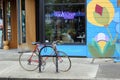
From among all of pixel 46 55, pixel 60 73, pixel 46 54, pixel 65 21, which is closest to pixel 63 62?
pixel 60 73

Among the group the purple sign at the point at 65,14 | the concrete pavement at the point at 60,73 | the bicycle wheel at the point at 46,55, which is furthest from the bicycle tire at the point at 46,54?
the purple sign at the point at 65,14

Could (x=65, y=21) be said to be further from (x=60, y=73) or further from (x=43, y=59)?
(x=60, y=73)

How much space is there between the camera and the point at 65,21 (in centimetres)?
1447

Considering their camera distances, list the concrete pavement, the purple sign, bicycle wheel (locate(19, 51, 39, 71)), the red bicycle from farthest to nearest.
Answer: the purple sign → bicycle wheel (locate(19, 51, 39, 71)) → the red bicycle → the concrete pavement

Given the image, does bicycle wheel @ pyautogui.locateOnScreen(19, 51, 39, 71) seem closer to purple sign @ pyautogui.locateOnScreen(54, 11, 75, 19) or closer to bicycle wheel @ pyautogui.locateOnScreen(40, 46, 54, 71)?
bicycle wheel @ pyautogui.locateOnScreen(40, 46, 54, 71)

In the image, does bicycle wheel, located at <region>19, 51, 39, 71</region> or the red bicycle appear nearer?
the red bicycle

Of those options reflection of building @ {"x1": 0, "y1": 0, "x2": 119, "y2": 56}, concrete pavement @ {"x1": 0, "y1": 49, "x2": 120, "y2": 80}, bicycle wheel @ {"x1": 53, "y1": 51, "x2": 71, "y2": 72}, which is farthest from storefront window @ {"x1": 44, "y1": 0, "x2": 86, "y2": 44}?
bicycle wheel @ {"x1": 53, "y1": 51, "x2": 71, "y2": 72}

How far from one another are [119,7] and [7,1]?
5.88m

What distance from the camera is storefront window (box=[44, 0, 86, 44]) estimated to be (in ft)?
46.9

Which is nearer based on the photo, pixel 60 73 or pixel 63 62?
pixel 60 73

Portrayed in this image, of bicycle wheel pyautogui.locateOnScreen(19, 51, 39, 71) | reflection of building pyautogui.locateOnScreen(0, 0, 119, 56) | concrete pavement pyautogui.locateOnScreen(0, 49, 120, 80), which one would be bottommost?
concrete pavement pyautogui.locateOnScreen(0, 49, 120, 80)

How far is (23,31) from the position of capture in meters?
15.8

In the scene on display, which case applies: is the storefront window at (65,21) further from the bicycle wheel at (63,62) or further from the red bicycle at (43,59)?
the bicycle wheel at (63,62)

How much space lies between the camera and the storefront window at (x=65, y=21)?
46.9ft
